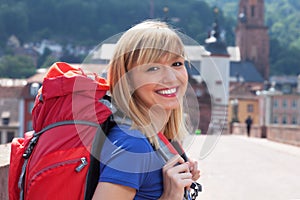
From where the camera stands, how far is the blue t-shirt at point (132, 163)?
1.89m

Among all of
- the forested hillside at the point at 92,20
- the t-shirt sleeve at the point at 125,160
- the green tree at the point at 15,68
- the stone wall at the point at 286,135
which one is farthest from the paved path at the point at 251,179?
the forested hillside at the point at 92,20

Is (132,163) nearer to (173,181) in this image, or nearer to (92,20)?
(173,181)

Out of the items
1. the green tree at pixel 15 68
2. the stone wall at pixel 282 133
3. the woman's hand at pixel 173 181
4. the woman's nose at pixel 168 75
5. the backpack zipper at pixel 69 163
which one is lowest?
the green tree at pixel 15 68

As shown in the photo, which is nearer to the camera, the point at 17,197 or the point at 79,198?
the point at 79,198

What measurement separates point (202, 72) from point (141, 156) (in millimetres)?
566

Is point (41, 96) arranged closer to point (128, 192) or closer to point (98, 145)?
point (98, 145)

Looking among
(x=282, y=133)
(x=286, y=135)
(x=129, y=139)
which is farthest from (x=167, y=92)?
(x=282, y=133)

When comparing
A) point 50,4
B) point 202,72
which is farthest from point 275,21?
point 202,72

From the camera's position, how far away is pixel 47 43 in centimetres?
14125

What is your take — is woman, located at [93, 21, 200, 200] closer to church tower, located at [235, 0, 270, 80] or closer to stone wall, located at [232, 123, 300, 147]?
stone wall, located at [232, 123, 300, 147]

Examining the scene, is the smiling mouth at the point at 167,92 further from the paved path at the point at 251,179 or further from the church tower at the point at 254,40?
the church tower at the point at 254,40

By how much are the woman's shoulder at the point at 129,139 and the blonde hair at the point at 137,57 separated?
0.05 metres

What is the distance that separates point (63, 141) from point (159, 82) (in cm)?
39

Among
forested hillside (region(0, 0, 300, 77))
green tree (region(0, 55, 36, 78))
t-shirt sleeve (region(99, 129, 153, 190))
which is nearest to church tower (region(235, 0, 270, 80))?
forested hillside (region(0, 0, 300, 77))
